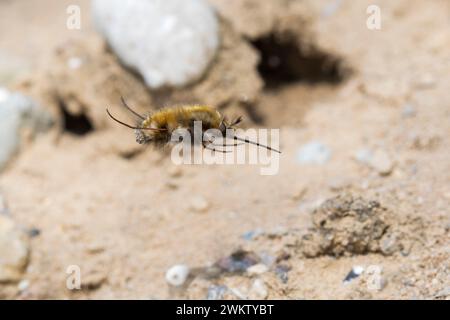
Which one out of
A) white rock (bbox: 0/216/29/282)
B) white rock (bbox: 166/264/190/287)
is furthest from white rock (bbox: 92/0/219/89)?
white rock (bbox: 166/264/190/287)

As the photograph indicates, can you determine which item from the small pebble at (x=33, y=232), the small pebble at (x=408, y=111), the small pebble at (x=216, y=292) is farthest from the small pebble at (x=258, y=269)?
the small pebble at (x=408, y=111)

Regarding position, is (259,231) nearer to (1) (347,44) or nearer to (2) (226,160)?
(2) (226,160)

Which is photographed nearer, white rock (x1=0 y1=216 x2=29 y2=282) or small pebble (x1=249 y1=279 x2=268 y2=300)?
small pebble (x1=249 y1=279 x2=268 y2=300)

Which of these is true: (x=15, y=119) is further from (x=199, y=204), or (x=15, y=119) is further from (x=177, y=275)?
(x=177, y=275)

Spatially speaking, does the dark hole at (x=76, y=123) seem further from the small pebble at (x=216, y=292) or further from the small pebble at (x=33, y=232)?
the small pebble at (x=216, y=292)

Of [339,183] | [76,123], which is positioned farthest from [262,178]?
[76,123]

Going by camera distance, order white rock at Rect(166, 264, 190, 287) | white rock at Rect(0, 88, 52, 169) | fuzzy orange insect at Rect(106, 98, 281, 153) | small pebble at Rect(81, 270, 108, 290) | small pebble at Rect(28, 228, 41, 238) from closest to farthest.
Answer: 1. fuzzy orange insect at Rect(106, 98, 281, 153)
2. white rock at Rect(166, 264, 190, 287)
3. small pebble at Rect(81, 270, 108, 290)
4. small pebble at Rect(28, 228, 41, 238)
5. white rock at Rect(0, 88, 52, 169)

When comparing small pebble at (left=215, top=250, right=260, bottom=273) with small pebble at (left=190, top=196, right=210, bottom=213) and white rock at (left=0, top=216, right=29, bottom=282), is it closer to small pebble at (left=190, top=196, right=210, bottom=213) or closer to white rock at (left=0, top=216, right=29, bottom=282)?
small pebble at (left=190, top=196, right=210, bottom=213)
